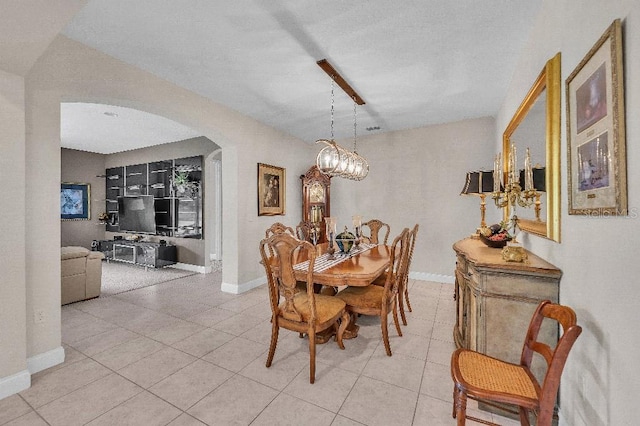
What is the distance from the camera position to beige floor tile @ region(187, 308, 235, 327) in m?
3.07

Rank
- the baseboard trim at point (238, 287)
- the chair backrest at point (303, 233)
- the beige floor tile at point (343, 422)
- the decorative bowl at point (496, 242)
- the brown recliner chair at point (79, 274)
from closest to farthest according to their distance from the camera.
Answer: the beige floor tile at point (343, 422), the decorative bowl at point (496, 242), the brown recliner chair at point (79, 274), the chair backrest at point (303, 233), the baseboard trim at point (238, 287)

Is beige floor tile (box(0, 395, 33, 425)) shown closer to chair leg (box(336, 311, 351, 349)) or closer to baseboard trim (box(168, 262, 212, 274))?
chair leg (box(336, 311, 351, 349))

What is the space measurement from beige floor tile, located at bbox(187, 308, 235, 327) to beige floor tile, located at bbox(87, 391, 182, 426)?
1199mm

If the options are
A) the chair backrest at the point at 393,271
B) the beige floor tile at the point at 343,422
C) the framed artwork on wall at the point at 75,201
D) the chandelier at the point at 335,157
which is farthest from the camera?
the framed artwork on wall at the point at 75,201

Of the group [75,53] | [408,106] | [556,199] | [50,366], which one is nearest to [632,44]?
[556,199]

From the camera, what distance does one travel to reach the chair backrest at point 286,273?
6.08 ft

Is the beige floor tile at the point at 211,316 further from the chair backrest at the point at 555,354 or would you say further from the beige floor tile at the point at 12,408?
the chair backrest at the point at 555,354

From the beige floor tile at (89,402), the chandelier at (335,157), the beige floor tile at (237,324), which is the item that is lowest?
the beige floor tile at (89,402)

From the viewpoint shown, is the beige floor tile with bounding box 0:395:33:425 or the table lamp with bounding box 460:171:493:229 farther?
the table lamp with bounding box 460:171:493:229

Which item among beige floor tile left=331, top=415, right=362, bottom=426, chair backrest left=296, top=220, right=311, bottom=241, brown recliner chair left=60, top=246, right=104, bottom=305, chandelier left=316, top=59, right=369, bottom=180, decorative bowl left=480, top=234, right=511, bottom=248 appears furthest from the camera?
chair backrest left=296, top=220, right=311, bottom=241

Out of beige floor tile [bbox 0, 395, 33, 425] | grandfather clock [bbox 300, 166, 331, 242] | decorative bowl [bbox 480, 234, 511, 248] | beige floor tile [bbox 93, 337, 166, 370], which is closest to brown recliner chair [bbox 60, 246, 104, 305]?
beige floor tile [bbox 93, 337, 166, 370]

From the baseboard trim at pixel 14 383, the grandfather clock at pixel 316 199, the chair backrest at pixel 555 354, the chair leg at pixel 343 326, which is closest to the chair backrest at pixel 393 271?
the chair leg at pixel 343 326

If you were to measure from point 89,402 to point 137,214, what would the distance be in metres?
5.48

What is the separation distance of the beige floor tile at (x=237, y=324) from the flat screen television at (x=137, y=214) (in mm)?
4105
